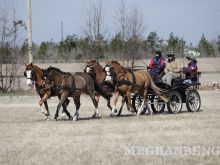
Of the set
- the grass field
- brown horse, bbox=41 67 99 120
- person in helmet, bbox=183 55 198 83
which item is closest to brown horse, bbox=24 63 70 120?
brown horse, bbox=41 67 99 120

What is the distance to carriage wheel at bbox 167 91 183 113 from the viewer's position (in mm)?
21039

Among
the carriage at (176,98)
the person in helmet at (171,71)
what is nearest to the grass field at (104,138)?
the carriage at (176,98)

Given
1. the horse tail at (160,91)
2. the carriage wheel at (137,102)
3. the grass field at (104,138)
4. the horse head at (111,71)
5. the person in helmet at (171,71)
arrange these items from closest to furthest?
the grass field at (104,138) < the horse head at (111,71) < the horse tail at (160,91) < the person in helmet at (171,71) < the carriage wheel at (137,102)

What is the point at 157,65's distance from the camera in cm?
2111

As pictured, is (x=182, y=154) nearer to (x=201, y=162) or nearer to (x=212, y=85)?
(x=201, y=162)

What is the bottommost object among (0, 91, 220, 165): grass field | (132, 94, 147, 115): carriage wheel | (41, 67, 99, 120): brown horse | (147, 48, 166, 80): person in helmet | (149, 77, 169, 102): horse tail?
(0, 91, 220, 165): grass field

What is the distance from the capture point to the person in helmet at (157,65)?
21.0 m

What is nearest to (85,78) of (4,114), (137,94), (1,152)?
(137,94)

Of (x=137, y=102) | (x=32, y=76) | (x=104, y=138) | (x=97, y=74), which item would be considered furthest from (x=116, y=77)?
(x=104, y=138)

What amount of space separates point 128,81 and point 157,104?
95.1 inches

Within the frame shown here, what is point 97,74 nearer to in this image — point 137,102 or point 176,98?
point 137,102

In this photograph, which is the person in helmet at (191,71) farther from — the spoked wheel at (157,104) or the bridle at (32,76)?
the bridle at (32,76)

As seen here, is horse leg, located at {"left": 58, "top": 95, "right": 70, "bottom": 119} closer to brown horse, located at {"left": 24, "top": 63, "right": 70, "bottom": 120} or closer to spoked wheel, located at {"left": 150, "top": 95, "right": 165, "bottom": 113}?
brown horse, located at {"left": 24, "top": 63, "right": 70, "bottom": 120}

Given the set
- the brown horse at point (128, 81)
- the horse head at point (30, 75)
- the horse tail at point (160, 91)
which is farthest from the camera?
the horse tail at point (160, 91)
